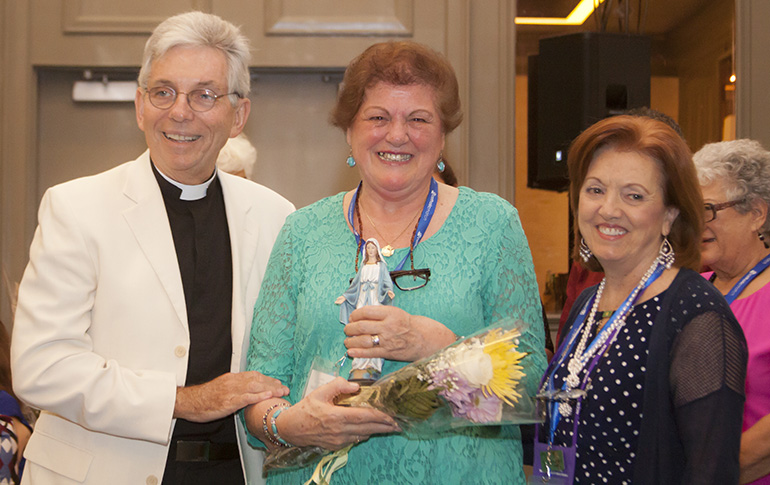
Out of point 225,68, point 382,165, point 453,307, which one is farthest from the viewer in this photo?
point 225,68

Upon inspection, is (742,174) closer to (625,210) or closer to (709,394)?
(625,210)

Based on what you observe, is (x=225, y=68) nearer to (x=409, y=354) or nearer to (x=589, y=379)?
(x=409, y=354)

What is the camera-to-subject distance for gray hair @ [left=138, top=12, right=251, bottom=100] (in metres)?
2.27

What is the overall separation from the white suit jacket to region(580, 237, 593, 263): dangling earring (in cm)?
100

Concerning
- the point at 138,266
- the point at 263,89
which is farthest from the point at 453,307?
the point at 263,89

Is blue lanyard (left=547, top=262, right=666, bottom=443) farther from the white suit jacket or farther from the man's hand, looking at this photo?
the white suit jacket

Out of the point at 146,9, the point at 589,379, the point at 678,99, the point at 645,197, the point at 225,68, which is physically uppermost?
the point at 146,9

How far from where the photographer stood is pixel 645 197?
1915 mm

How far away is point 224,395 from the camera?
1977 mm

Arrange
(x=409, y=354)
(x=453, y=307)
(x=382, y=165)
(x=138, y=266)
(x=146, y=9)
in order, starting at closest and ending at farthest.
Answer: (x=409, y=354)
(x=453, y=307)
(x=382, y=165)
(x=138, y=266)
(x=146, y=9)

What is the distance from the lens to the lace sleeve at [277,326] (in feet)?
6.62

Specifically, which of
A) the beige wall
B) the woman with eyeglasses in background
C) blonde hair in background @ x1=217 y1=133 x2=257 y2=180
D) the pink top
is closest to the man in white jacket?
the pink top

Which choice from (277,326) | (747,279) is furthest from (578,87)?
(277,326)

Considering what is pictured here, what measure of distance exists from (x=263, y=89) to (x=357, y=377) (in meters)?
3.90
